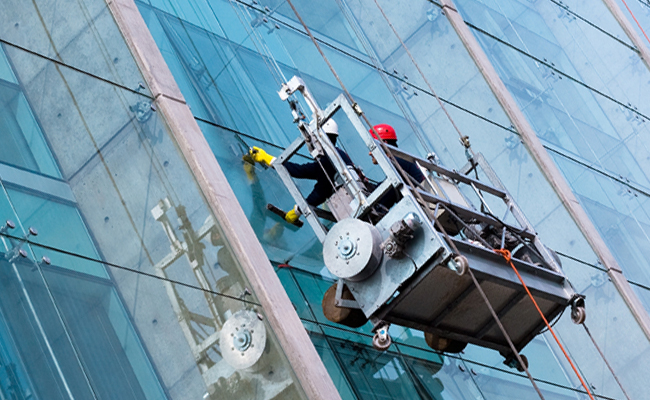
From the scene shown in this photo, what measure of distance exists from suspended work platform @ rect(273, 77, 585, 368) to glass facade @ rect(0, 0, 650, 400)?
0.79m

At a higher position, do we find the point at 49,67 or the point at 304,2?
the point at 304,2

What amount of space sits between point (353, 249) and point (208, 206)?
4.65ft

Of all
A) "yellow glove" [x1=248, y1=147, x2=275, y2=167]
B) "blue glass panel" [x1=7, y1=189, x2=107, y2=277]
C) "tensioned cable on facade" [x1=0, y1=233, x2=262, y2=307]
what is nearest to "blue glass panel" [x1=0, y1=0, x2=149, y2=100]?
"blue glass panel" [x1=7, y1=189, x2=107, y2=277]

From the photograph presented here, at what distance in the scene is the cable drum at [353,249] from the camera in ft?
27.2

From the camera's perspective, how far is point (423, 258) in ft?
27.0

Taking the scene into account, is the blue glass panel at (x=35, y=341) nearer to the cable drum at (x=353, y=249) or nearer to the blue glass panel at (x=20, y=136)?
the blue glass panel at (x=20, y=136)

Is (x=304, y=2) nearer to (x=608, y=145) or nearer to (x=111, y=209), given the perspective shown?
(x=111, y=209)

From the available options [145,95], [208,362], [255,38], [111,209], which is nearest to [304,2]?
[255,38]

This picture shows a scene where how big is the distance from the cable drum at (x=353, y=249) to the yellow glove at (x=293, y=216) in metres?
1.59

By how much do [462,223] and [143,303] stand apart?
3044 mm

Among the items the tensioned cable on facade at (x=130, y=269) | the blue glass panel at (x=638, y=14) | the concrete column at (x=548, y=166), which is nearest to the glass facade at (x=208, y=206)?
the tensioned cable on facade at (x=130, y=269)

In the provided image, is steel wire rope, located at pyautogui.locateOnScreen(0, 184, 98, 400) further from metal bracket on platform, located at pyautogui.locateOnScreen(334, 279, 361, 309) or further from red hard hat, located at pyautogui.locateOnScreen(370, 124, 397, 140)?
red hard hat, located at pyautogui.locateOnScreen(370, 124, 397, 140)

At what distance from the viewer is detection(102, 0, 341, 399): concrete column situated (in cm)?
823

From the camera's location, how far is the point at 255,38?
12.0 metres
